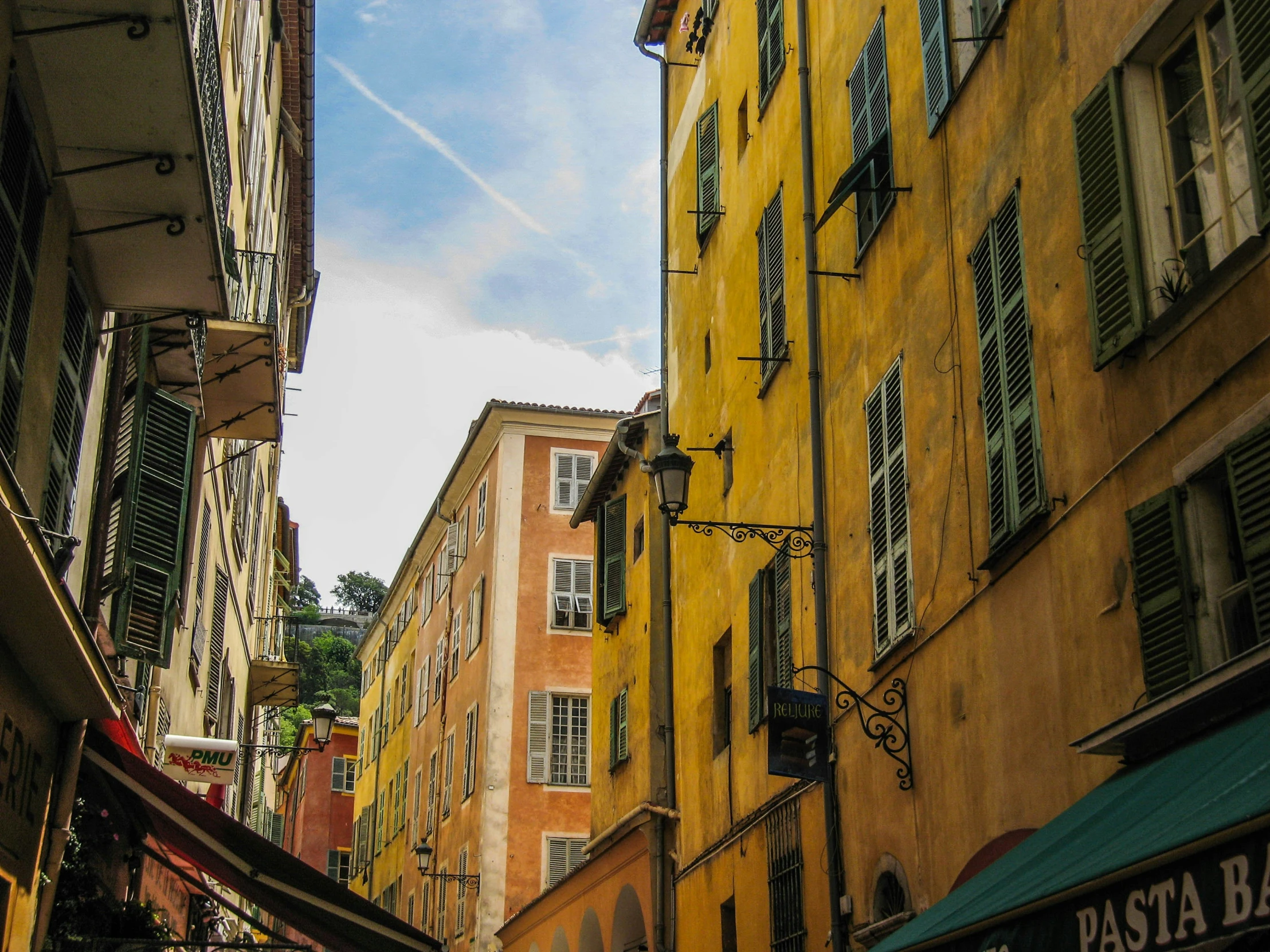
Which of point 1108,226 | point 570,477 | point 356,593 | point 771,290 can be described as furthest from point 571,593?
point 356,593

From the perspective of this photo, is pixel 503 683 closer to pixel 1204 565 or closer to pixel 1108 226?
pixel 1108 226

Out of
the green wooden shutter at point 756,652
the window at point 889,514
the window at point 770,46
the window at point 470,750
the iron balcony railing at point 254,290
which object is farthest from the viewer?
the window at point 470,750

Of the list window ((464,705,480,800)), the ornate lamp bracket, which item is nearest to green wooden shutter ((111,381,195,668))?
the ornate lamp bracket

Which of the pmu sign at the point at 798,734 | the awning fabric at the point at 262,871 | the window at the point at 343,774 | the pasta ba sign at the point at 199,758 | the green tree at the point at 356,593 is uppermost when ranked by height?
the green tree at the point at 356,593

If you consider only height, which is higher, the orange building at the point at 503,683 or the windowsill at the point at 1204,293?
the orange building at the point at 503,683

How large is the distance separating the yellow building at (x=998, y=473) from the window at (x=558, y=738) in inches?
595

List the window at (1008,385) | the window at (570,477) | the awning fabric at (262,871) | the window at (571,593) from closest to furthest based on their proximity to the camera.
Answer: the window at (1008,385)
the awning fabric at (262,871)
the window at (571,593)
the window at (570,477)

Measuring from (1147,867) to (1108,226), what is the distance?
3780 millimetres

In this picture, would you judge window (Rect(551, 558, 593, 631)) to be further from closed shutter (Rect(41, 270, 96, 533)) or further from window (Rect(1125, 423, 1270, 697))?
window (Rect(1125, 423, 1270, 697))

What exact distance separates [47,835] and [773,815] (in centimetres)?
673

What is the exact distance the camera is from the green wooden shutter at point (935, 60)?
415 inches

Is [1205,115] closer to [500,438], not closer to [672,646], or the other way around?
[672,646]

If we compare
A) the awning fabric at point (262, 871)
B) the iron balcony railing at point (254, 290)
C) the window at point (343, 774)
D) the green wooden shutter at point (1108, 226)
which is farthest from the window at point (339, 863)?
the green wooden shutter at point (1108, 226)

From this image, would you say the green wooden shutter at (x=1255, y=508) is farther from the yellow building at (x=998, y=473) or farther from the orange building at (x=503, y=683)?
the orange building at (x=503, y=683)
